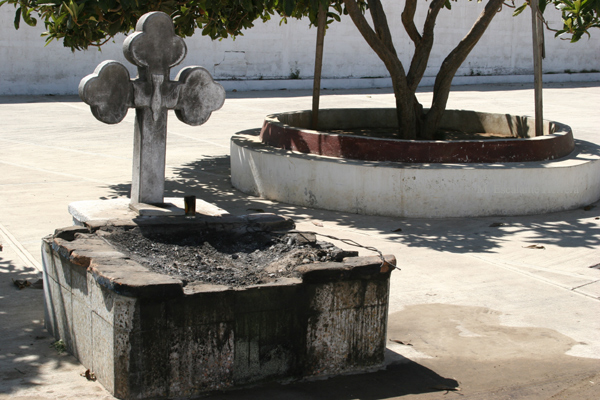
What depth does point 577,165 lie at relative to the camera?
8750mm

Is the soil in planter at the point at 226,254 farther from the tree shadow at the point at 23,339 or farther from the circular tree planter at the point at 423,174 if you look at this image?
the circular tree planter at the point at 423,174

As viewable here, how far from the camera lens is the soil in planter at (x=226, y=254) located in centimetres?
443

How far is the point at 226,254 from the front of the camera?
16.4ft

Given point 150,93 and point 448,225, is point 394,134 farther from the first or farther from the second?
point 150,93

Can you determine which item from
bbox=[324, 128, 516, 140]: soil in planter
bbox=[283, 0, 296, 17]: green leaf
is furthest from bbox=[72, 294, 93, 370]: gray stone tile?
bbox=[324, 128, 516, 140]: soil in planter

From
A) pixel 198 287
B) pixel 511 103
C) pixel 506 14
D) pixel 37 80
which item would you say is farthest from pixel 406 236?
pixel 506 14

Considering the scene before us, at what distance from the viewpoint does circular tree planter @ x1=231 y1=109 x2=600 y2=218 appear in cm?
830

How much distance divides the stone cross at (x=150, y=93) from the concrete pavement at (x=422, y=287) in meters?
1.31

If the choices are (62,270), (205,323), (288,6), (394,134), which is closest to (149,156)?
(62,270)

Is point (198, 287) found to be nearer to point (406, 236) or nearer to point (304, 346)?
point (304, 346)

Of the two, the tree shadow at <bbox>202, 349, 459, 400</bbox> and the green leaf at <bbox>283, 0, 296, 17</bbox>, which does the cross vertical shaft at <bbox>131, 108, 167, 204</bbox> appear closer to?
the tree shadow at <bbox>202, 349, 459, 400</bbox>

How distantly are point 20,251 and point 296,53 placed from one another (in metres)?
18.1

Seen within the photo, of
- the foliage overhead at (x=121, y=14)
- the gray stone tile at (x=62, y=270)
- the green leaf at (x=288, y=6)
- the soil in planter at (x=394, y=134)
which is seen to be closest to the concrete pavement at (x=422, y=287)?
the gray stone tile at (x=62, y=270)

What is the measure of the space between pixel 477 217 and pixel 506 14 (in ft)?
66.3
